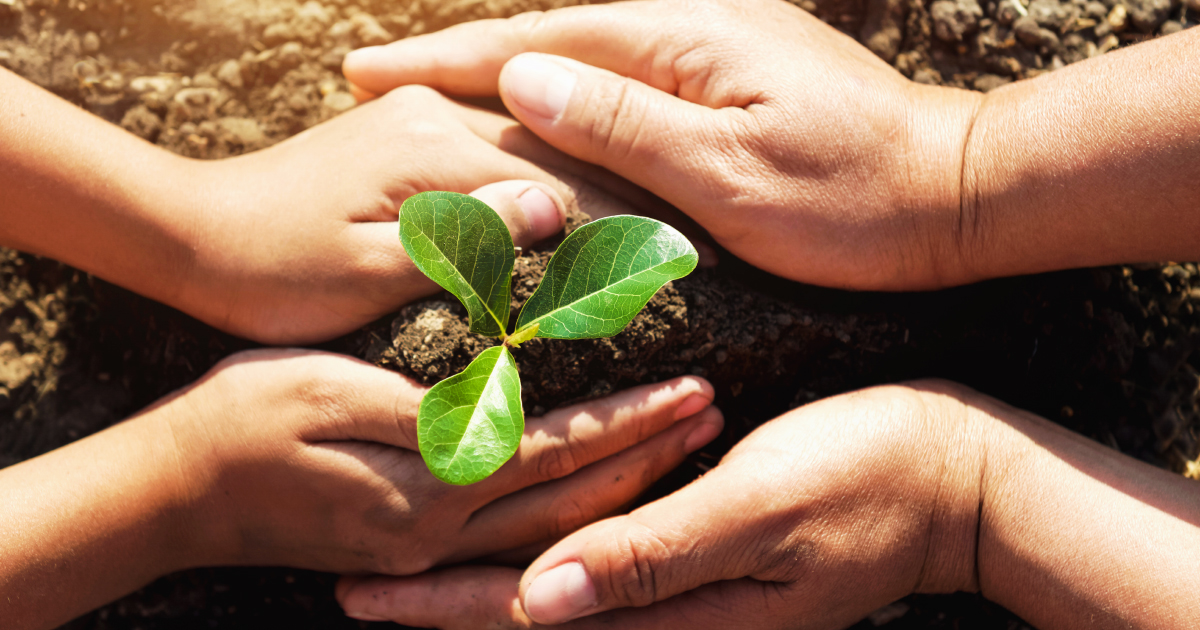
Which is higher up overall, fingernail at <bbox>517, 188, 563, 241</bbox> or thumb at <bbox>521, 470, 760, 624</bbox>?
fingernail at <bbox>517, 188, 563, 241</bbox>

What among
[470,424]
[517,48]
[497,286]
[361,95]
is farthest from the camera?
[361,95]

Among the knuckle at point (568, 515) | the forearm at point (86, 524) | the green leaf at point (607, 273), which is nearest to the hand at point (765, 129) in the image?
the green leaf at point (607, 273)

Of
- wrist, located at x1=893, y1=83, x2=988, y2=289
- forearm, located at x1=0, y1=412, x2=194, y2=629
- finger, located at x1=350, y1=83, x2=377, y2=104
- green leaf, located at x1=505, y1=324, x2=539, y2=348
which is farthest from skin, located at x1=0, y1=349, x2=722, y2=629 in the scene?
finger, located at x1=350, y1=83, x2=377, y2=104

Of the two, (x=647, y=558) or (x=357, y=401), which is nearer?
(x=647, y=558)

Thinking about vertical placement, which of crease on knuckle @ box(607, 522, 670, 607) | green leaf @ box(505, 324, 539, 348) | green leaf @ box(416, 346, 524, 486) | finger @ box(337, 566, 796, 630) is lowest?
finger @ box(337, 566, 796, 630)

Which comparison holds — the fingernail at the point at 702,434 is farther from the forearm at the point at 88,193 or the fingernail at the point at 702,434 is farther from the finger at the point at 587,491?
the forearm at the point at 88,193

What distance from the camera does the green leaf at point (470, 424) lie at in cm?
129

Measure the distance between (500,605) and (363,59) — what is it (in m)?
Result: 1.49

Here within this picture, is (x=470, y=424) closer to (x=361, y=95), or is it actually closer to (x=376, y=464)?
(x=376, y=464)

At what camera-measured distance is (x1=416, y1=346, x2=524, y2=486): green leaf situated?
129 centimetres

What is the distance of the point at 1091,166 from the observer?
4.86ft

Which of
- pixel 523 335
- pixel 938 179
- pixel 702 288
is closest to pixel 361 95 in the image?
pixel 523 335

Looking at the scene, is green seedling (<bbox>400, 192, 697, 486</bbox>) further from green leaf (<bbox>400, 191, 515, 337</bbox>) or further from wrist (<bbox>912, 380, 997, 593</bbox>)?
wrist (<bbox>912, 380, 997, 593</bbox>)

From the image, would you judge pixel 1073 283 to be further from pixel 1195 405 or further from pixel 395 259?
pixel 395 259
